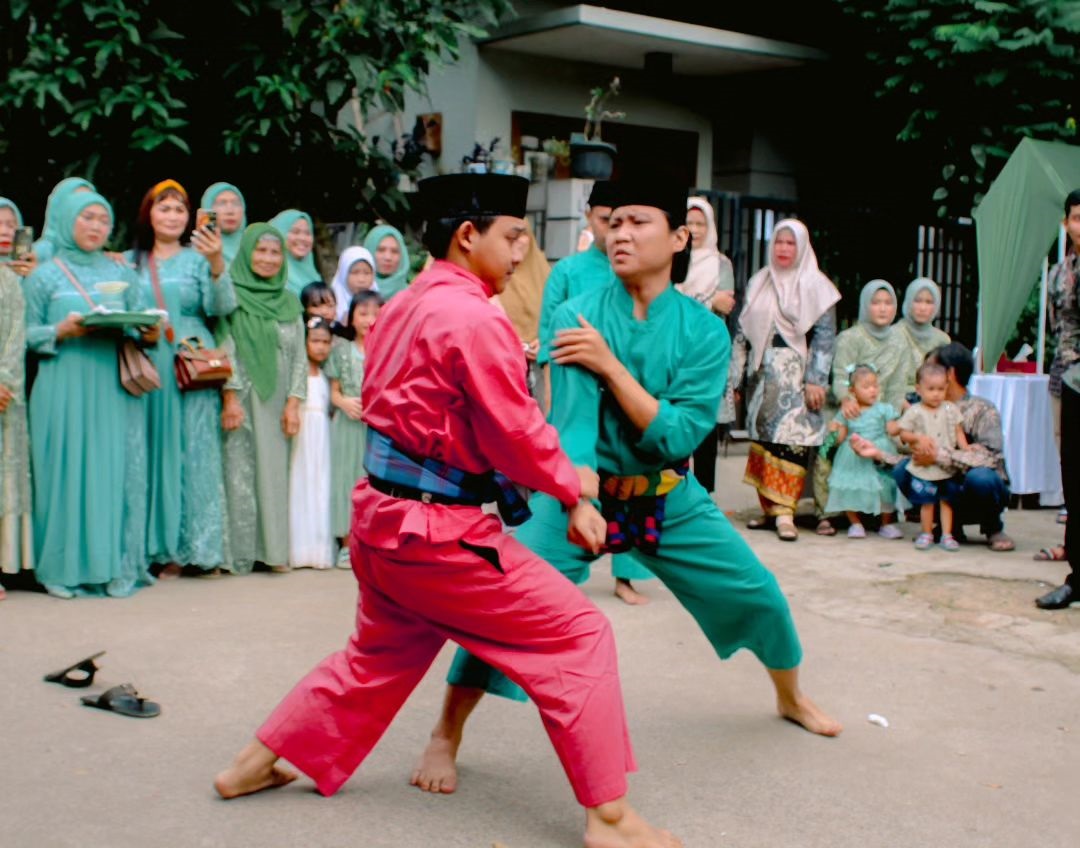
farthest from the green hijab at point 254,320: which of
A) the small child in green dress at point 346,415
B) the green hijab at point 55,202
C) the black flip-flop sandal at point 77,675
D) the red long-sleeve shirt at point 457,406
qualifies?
the red long-sleeve shirt at point 457,406

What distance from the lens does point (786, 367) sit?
8.37 meters

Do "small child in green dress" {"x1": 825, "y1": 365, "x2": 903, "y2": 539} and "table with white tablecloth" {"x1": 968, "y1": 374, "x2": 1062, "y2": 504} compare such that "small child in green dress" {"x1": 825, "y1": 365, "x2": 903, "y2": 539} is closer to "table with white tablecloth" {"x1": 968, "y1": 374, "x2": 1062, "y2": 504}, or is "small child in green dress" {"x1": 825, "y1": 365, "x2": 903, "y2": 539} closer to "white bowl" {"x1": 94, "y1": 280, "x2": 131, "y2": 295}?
"table with white tablecloth" {"x1": 968, "y1": 374, "x2": 1062, "y2": 504}

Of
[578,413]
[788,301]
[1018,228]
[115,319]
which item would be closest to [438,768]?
[578,413]

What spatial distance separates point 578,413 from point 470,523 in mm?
606

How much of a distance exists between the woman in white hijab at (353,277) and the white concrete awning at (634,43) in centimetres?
434

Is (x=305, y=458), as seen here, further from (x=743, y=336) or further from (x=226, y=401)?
(x=743, y=336)

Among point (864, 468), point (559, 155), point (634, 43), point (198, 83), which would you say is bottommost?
point (864, 468)

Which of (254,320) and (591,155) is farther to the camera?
(591,155)

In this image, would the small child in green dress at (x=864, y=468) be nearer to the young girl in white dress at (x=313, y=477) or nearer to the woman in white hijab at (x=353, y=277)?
the woman in white hijab at (x=353, y=277)

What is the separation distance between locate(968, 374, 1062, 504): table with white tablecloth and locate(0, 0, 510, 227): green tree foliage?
14.7 ft

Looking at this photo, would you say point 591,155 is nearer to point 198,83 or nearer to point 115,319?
point 198,83

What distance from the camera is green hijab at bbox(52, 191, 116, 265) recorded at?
20.5 ft

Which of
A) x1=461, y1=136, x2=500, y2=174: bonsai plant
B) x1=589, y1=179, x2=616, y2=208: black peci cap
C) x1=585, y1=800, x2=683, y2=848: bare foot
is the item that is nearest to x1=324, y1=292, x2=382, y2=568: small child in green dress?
x1=589, y1=179, x2=616, y2=208: black peci cap

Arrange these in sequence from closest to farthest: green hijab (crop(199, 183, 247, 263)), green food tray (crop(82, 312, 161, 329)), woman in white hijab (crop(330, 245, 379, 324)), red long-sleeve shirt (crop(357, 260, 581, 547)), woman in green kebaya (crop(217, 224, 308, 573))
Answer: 1. red long-sleeve shirt (crop(357, 260, 581, 547))
2. green food tray (crop(82, 312, 161, 329))
3. woman in green kebaya (crop(217, 224, 308, 573))
4. green hijab (crop(199, 183, 247, 263))
5. woman in white hijab (crop(330, 245, 379, 324))
